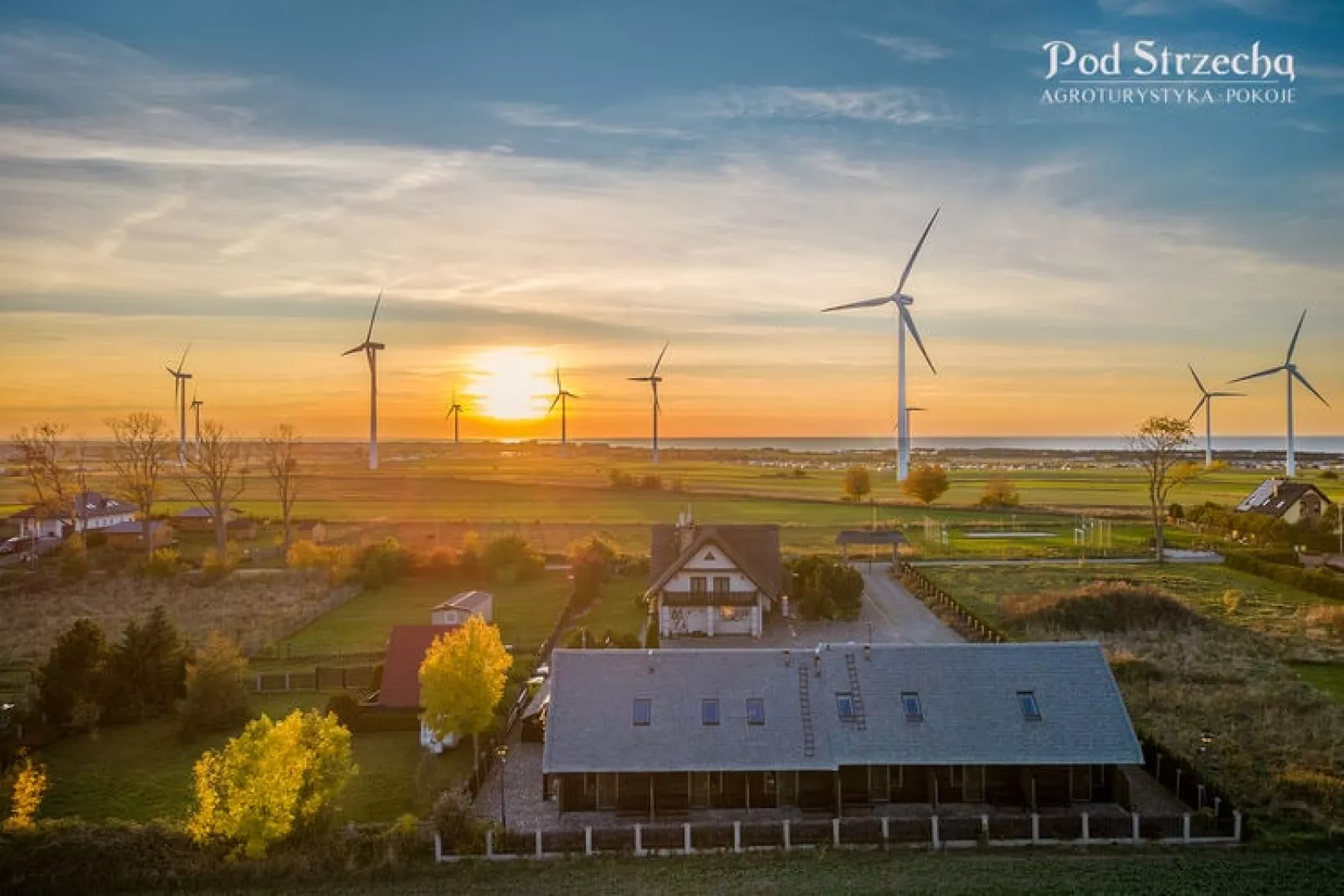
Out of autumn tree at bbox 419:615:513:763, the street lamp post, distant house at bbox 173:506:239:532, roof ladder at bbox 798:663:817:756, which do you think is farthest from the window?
distant house at bbox 173:506:239:532

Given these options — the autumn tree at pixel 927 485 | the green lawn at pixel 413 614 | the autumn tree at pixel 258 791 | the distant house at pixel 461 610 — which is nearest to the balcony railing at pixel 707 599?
the green lawn at pixel 413 614

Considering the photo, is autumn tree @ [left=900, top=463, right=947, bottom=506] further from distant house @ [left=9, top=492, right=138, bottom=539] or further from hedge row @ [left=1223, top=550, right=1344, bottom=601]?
distant house @ [left=9, top=492, right=138, bottom=539]

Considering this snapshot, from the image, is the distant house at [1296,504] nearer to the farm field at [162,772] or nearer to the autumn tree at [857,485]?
the autumn tree at [857,485]

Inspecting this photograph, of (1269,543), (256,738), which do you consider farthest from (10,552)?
(1269,543)

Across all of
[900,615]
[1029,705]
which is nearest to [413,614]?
[900,615]

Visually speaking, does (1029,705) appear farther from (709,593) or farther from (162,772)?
(162,772)

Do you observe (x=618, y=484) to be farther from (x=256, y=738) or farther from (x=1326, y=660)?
(x=256, y=738)

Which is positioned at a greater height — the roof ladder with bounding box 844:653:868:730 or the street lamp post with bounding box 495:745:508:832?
the roof ladder with bounding box 844:653:868:730
